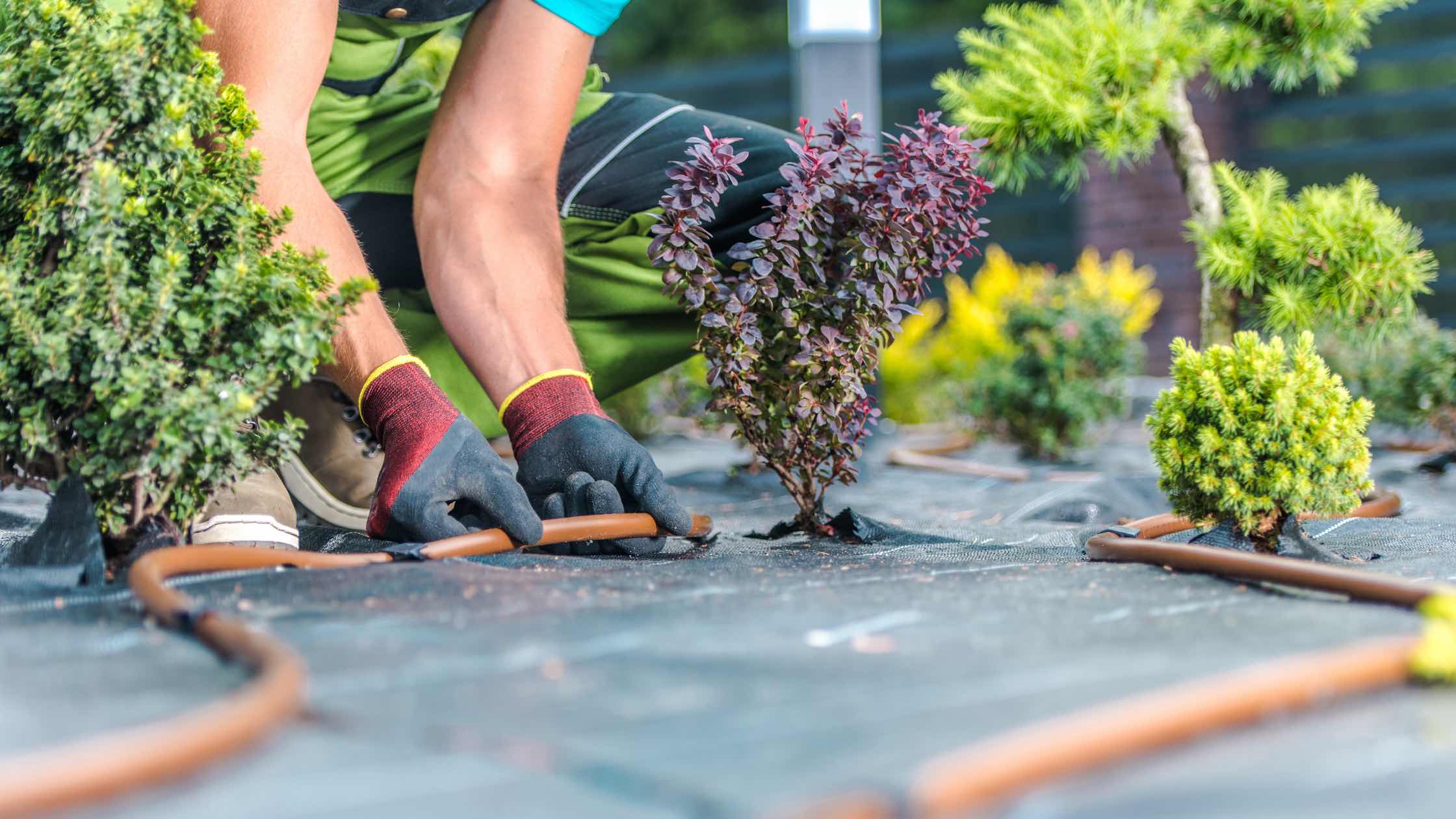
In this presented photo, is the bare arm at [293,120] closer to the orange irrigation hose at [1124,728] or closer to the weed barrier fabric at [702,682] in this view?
the weed barrier fabric at [702,682]

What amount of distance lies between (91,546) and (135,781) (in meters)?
0.87

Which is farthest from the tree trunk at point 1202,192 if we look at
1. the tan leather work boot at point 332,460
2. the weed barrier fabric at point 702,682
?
the tan leather work boot at point 332,460

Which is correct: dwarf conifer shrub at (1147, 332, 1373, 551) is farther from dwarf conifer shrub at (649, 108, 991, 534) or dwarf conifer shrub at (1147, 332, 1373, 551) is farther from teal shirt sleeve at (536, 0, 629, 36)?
teal shirt sleeve at (536, 0, 629, 36)

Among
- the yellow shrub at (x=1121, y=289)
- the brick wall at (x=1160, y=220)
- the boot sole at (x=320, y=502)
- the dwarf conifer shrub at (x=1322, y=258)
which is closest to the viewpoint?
the dwarf conifer shrub at (x=1322, y=258)

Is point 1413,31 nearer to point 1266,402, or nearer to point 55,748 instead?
point 1266,402

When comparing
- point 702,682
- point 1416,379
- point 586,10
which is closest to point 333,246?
point 586,10

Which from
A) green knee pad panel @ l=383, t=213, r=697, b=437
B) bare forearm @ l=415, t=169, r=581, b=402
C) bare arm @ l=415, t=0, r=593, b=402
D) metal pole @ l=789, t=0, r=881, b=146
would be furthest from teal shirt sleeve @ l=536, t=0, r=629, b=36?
metal pole @ l=789, t=0, r=881, b=146

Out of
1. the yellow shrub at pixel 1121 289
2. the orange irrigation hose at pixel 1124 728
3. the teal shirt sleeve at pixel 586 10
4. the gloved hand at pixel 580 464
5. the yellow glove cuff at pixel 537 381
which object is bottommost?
the orange irrigation hose at pixel 1124 728

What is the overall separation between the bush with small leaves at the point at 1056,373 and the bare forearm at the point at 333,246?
2601 mm

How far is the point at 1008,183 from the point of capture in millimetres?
2801

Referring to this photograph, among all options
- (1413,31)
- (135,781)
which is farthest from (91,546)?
(1413,31)

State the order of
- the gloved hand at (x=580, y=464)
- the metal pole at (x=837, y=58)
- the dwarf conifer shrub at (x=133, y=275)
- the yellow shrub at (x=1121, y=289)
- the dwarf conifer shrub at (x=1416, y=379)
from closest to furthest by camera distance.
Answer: the dwarf conifer shrub at (x=133, y=275) → the gloved hand at (x=580, y=464) → the dwarf conifer shrub at (x=1416, y=379) → the yellow shrub at (x=1121, y=289) → the metal pole at (x=837, y=58)

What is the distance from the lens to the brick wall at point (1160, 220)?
25.3 feet

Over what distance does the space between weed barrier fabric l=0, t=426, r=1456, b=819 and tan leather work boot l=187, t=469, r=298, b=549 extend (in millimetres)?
449
